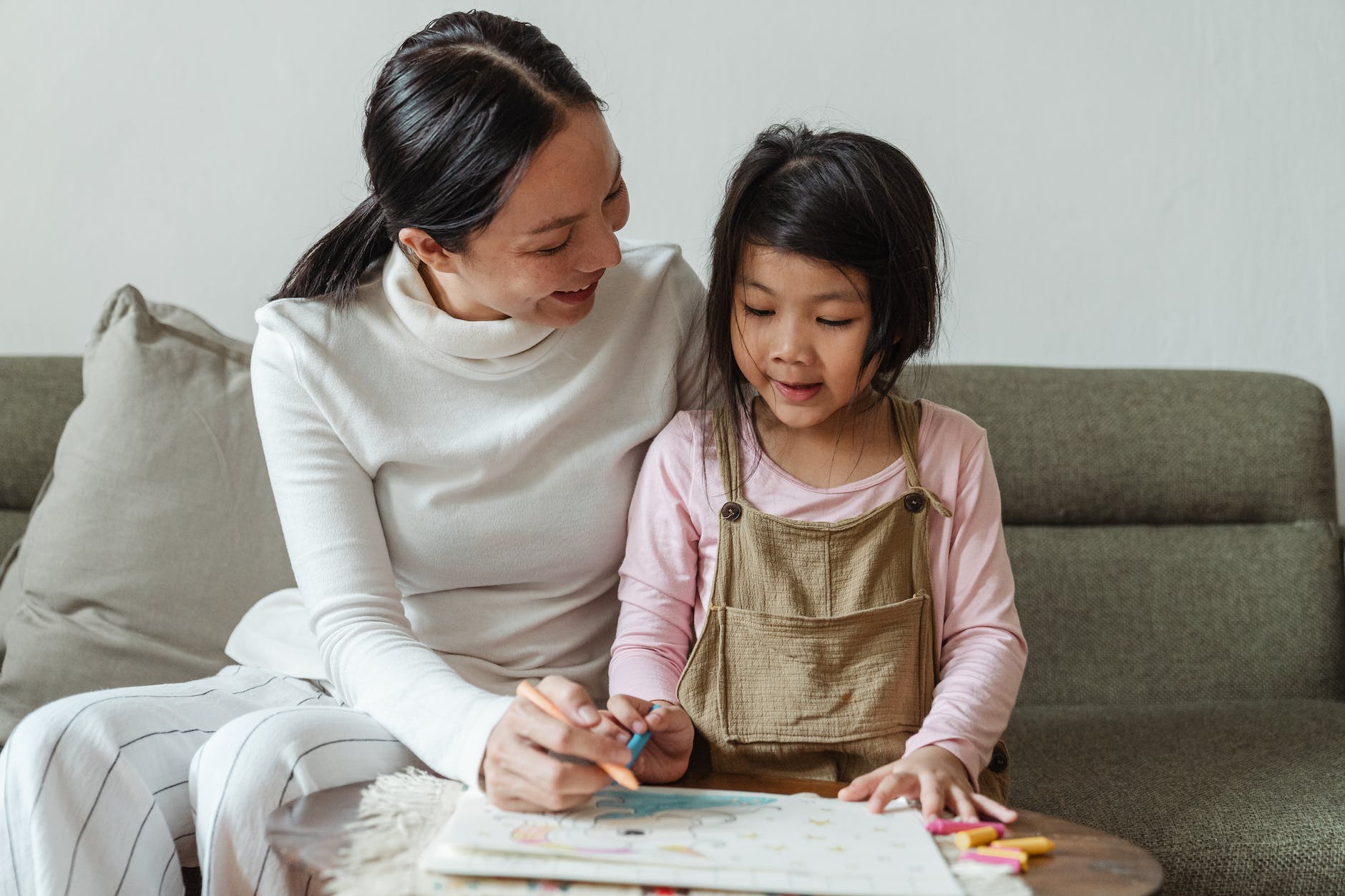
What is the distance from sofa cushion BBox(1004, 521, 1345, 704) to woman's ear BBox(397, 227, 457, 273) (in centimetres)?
96

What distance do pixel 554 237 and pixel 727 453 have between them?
0.90 ft

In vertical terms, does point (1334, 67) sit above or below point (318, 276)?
above

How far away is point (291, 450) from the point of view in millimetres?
1144

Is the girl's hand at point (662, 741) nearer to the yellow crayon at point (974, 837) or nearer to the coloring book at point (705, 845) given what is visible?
the coloring book at point (705, 845)

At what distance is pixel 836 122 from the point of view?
6.00 ft

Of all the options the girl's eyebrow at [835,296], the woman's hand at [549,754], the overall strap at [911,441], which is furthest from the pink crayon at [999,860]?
the girl's eyebrow at [835,296]

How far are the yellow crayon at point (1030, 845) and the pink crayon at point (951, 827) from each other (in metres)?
0.02

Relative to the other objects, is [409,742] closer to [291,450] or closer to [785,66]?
[291,450]

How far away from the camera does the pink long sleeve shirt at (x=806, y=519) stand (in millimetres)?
1105

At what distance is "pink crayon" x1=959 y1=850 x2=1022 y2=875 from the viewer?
2.53ft

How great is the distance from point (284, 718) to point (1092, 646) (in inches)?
46.2

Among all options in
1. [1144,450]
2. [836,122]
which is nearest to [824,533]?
[1144,450]

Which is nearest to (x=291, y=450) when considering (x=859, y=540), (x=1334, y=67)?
(x=859, y=540)

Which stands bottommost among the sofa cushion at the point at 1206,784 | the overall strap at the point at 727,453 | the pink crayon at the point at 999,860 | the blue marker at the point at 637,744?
the sofa cushion at the point at 1206,784
